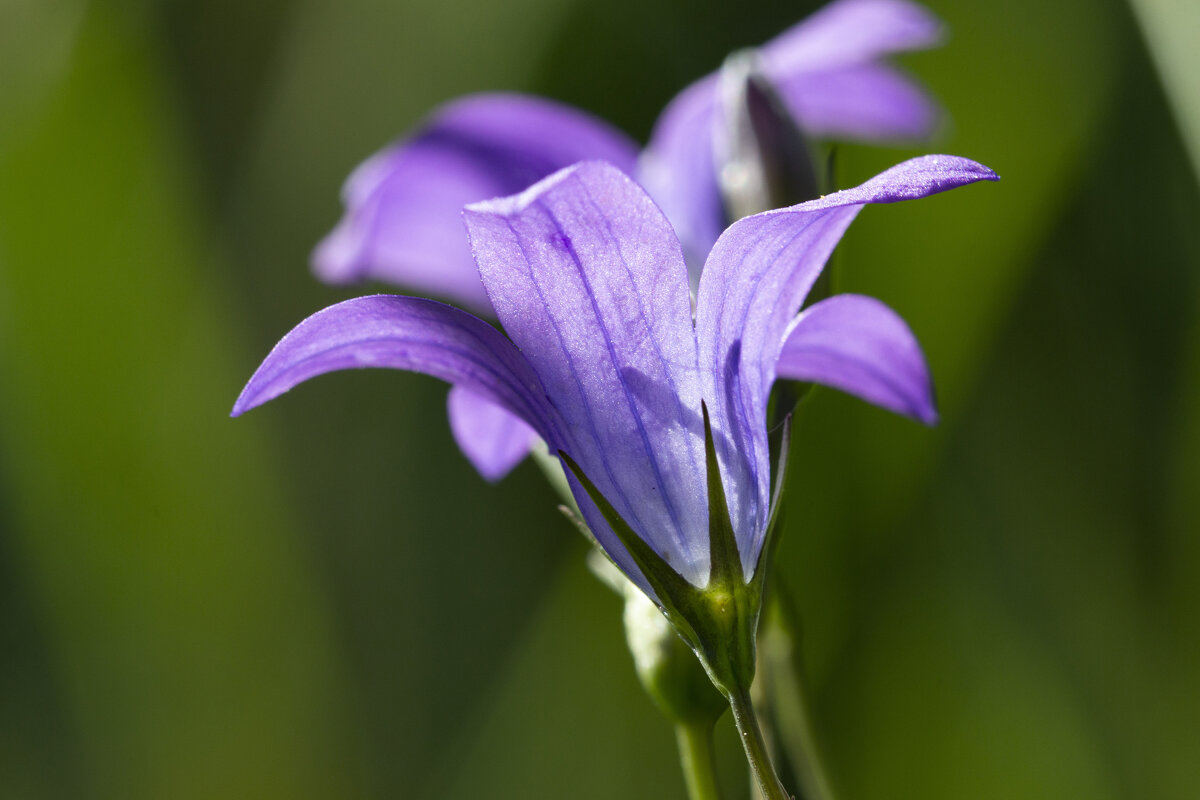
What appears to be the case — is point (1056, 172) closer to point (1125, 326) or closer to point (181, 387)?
point (1125, 326)

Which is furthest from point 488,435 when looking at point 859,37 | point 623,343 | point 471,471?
point 471,471

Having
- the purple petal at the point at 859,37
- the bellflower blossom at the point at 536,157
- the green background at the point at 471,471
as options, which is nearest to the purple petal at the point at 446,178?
the bellflower blossom at the point at 536,157

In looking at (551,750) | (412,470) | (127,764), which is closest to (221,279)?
(412,470)

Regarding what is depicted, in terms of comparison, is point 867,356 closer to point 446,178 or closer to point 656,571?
point 656,571

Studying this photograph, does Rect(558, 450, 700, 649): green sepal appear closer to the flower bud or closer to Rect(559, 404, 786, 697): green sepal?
Rect(559, 404, 786, 697): green sepal

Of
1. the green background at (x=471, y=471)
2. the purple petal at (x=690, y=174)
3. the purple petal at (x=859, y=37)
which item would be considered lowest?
the green background at (x=471, y=471)

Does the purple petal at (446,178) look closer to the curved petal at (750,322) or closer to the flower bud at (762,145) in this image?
the flower bud at (762,145)
